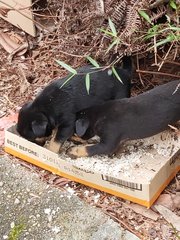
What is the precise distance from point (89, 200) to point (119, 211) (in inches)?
8.6

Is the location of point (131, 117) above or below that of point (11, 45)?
above

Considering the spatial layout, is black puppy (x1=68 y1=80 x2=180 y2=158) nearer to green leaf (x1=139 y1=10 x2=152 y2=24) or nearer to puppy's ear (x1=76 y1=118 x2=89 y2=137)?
puppy's ear (x1=76 y1=118 x2=89 y2=137)

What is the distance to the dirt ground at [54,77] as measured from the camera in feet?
11.1

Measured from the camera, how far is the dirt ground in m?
3.39

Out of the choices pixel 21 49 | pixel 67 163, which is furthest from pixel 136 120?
pixel 21 49

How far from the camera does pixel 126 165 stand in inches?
144

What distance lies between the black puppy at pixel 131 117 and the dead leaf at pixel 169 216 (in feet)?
1.61

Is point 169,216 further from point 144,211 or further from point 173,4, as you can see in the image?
point 173,4

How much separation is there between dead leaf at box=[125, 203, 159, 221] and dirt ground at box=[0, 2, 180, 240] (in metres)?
0.01

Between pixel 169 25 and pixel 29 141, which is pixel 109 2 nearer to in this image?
pixel 169 25

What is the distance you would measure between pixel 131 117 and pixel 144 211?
0.59 metres

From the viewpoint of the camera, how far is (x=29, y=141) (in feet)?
12.2

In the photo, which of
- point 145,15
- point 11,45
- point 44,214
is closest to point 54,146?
point 44,214

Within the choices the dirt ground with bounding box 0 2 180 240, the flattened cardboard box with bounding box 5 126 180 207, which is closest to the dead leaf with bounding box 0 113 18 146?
the dirt ground with bounding box 0 2 180 240
